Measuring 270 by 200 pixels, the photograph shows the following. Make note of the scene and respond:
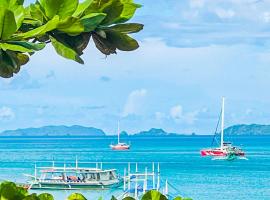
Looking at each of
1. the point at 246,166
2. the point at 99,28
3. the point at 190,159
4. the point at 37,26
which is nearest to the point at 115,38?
the point at 99,28

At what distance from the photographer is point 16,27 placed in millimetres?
892

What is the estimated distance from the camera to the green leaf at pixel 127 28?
107cm

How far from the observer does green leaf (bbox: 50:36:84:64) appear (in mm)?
998

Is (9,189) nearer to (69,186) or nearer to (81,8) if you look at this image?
(81,8)

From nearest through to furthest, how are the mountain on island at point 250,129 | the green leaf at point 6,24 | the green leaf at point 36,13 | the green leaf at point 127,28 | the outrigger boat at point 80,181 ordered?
the green leaf at point 6,24, the green leaf at point 36,13, the green leaf at point 127,28, the outrigger boat at point 80,181, the mountain on island at point 250,129

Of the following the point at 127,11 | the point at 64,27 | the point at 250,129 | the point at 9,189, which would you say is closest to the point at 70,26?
the point at 64,27

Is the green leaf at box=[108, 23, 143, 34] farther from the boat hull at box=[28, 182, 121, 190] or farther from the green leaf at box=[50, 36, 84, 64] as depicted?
the boat hull at box=[28, 182, 121, 190]

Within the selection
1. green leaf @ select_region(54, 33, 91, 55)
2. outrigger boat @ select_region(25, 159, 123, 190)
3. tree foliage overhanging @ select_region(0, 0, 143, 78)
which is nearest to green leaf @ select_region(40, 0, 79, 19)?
tree foliage overhanging @ select_region(0, 0, 143, 78)

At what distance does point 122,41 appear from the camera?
110 cm

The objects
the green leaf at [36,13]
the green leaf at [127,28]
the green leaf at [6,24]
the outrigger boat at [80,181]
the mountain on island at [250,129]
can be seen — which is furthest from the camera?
the mountain on island at [250,129]

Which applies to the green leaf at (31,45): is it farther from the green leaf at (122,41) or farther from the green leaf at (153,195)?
the green leaf at (153,195)

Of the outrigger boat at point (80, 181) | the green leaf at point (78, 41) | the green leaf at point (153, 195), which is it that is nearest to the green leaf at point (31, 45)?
the green leaf at point (78, 41)

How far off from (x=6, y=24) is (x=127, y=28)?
251mm

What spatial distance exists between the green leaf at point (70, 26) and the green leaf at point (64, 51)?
0.13 feet
